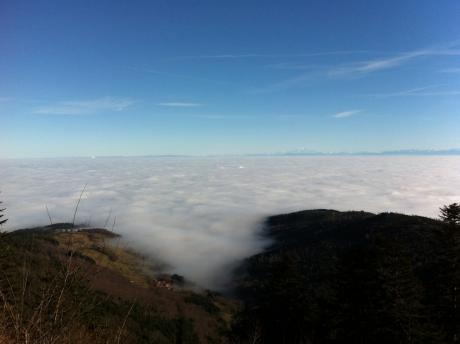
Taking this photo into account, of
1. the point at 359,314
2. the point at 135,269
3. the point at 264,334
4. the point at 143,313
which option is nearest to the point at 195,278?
the point at 135,269

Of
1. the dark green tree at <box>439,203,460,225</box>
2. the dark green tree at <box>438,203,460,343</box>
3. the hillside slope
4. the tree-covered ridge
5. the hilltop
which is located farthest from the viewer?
the dark green tree at <box>439,203,460,225</box>

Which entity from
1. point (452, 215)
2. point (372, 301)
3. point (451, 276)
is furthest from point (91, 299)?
point (452, 215)

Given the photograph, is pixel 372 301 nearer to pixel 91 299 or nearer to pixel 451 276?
pixel 451 276

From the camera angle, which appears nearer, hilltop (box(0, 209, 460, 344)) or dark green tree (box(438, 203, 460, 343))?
hilltop (box(0, 209, 460, 344))

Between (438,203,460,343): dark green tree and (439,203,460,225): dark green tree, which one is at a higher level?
(439,203,460,225): dark green tree

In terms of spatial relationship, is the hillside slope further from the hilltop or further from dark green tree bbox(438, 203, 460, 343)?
dark green tree bbox(438, 203, 460, 343)

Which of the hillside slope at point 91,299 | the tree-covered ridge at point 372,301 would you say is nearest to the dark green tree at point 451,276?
the tree-covered ridge at point 372,301

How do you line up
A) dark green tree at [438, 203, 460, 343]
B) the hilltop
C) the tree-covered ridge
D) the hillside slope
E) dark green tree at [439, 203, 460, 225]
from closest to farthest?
1. the hillside slope
2. the hilltop
3. the tree-covered ridge
4. dark green tree at [438, 203, 460, 343]
5. dark green tree at [439, 203, 460, 225]

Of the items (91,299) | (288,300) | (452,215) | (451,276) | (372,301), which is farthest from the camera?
(288,300)

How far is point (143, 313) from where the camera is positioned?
78.7 meters

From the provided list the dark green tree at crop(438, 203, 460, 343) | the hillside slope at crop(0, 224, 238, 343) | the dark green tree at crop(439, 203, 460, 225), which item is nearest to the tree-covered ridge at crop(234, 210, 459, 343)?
the dark green tree at crop(438, 203, 460, 343)

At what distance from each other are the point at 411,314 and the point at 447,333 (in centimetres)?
401

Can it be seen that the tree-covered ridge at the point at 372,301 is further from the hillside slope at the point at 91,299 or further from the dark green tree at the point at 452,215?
the hillside slope at the point at 91,299

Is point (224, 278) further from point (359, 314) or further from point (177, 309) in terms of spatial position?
point (359, 314)
